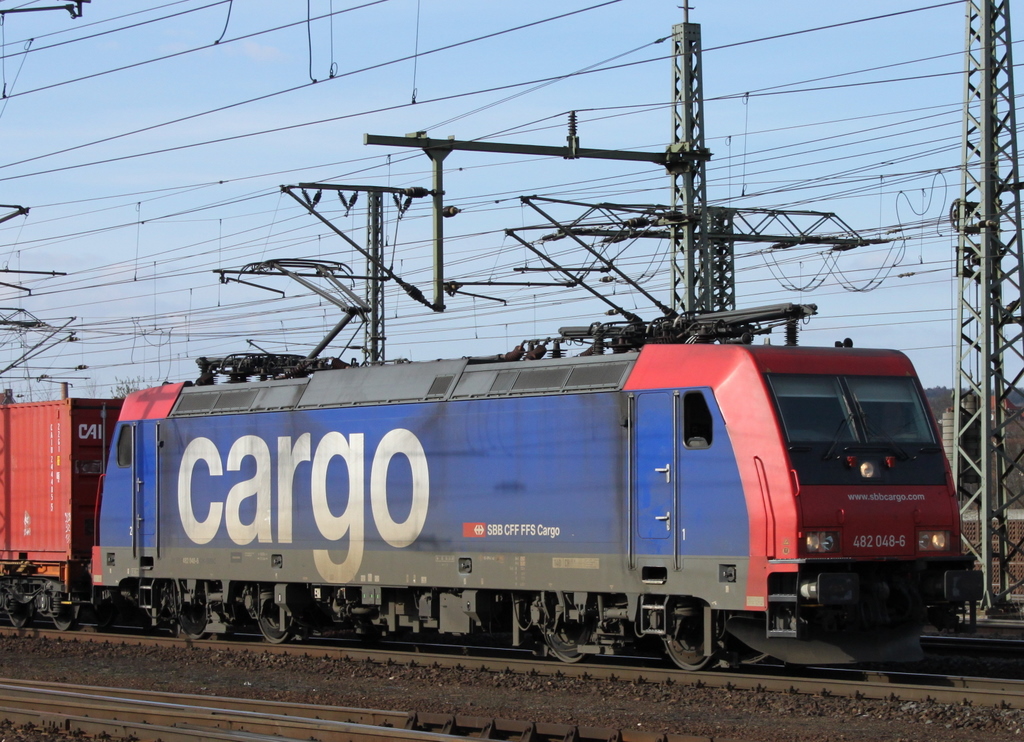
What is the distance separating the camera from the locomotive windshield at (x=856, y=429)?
44.4 ft

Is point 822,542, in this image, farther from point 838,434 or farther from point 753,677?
point 753,677

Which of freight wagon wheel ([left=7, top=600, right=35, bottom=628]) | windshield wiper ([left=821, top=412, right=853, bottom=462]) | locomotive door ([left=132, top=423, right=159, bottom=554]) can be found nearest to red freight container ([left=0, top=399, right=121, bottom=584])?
freight wagon wheel ([left=7, top=600, right=35, bottom=628])

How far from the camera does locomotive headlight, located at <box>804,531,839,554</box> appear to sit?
43.1 feet

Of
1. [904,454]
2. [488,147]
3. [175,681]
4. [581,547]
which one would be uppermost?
[488,147]

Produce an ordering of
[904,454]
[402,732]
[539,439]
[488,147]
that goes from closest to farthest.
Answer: [402,732]
[904,454]
[539,439]
[488,147]

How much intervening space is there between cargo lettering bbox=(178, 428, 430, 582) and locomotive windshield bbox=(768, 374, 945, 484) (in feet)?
16.6

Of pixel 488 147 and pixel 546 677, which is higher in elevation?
pixel 488 147

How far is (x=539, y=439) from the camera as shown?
1548cm

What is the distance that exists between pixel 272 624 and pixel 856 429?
30.4 feet

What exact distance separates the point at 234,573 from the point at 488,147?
23.0ft

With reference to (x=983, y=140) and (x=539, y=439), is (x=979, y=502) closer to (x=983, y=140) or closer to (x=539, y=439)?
(x=983, y=140)

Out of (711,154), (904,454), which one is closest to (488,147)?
(711,154)

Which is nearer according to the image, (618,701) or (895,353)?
(618,701)

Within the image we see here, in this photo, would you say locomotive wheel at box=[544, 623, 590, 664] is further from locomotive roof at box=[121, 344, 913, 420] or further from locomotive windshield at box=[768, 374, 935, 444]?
locomotive windshield at box=[768, 374, 935, 444]
